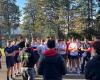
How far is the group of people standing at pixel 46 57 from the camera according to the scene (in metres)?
10.8

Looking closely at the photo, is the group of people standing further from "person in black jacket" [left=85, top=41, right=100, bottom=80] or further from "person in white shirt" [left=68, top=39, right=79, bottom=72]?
"person in black jacket" [left=85, top=41, right=100, bottom=80]

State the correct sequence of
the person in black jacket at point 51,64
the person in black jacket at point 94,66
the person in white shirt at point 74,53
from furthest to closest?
the person in white shirt at point 74,53
the person in black jacket at point 51,64
the person in black jacket at point 94,66

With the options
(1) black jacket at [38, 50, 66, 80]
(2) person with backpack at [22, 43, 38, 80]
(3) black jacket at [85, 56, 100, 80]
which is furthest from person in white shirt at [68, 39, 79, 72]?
(3) black jacket at [85, 56, 100, 80]

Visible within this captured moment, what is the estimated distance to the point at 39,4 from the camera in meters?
93.8

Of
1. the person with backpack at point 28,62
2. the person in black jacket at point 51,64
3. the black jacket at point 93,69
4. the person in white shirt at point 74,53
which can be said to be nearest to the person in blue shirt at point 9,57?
the person in white shirt at point 74,53

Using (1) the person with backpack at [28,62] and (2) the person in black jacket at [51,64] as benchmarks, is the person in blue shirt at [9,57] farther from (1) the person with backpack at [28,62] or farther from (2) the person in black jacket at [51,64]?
(2) the person in black jacket at [51,64]

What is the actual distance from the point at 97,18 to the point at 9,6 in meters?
38.2

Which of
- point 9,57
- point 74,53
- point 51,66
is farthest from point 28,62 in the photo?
point 74,53

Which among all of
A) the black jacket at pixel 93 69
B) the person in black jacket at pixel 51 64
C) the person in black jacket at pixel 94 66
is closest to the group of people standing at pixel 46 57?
the person in black jacket at pixel 51 64

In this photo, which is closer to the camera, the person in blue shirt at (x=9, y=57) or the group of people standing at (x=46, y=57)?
the group of people standing at (x=46, y=57)

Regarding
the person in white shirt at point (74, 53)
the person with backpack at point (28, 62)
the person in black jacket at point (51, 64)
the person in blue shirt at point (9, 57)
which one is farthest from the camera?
the person in white shirt at point (74, 53)

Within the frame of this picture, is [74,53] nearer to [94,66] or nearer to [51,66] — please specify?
[51,66]

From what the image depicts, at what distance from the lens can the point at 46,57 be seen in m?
10.8

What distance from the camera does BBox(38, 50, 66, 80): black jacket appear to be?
10797mm
